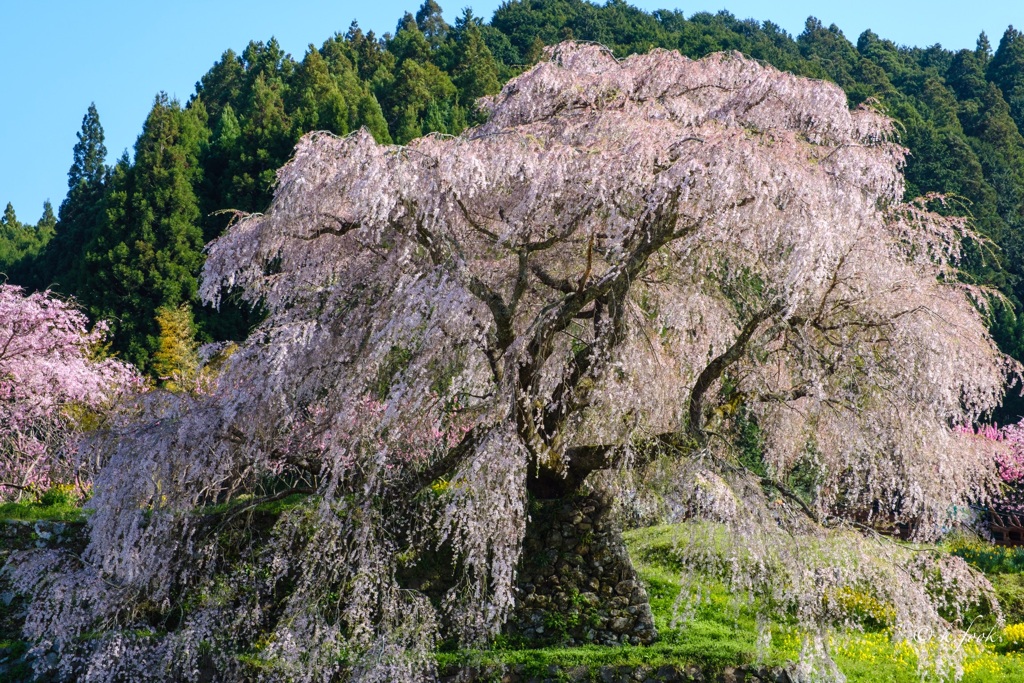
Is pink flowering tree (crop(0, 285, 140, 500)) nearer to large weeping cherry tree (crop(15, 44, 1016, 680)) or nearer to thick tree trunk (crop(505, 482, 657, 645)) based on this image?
large weeping cherry tree (crop(15, 44, 1016, 680))

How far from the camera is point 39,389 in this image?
14.3 meters

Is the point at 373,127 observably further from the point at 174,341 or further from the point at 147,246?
the point at 174,341

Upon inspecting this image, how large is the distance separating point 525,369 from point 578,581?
1888 mm

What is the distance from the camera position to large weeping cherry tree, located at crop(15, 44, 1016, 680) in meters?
7.39

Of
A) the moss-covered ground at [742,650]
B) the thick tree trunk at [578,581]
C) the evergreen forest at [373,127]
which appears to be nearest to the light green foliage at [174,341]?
the evergreen forest at [373,127]

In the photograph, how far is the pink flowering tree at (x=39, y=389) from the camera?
→ 46.0ft

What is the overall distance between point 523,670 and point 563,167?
12.6 feet

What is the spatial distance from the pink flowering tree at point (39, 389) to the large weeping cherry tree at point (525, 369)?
6461 mm

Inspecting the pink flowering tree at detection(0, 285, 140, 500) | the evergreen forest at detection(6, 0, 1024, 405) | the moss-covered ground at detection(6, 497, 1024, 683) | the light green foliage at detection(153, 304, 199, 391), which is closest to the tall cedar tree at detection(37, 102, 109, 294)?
the evergreen forest at detection(6, 0, 1024, 405)

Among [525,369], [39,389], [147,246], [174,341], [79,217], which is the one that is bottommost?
[525,369]

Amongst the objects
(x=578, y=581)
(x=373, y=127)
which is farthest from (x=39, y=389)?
(x=373, y=127)

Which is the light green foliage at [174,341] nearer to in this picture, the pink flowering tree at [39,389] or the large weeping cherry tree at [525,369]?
the pink flowering tree at [39,389]

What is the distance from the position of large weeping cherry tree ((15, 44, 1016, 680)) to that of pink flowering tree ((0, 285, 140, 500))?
6461mm

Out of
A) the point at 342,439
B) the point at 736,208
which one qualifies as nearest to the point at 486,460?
the point at 342,439
